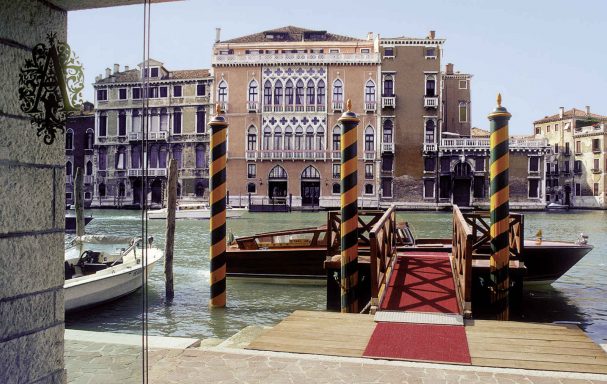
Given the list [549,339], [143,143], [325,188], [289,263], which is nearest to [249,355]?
[143,143]

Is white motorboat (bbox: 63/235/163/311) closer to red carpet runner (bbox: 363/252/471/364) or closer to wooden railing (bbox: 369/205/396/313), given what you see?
wooden railing (bbox: 369/205/396/313)

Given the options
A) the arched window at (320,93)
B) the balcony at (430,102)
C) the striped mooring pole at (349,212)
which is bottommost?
the striped mooring pole at (349,212)

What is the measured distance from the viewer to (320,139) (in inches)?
1464

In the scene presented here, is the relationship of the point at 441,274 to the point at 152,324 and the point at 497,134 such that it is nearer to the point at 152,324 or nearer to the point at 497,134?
the point at 497,134

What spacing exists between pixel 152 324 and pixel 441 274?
3.75m

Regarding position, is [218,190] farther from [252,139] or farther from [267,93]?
[267,93]

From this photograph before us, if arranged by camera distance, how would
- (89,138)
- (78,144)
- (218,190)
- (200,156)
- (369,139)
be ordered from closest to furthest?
1. (78,144)
2. (89,138)
3. (218,190)
4. (369,139)
5. (200,156)

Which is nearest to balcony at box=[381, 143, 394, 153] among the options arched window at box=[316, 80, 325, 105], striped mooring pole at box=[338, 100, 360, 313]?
arched window at box=[316, 80, 325, 105]

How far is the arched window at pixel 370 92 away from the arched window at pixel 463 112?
21.7ft

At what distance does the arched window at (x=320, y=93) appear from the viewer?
37.2 metres

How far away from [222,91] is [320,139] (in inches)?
273

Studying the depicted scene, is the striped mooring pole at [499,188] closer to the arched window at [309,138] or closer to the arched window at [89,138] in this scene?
the arched window at [89,138]

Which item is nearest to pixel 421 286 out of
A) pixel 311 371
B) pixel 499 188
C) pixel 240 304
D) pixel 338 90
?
pixel 499 188

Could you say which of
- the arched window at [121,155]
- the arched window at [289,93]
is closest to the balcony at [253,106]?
the arched window at [289,93]
